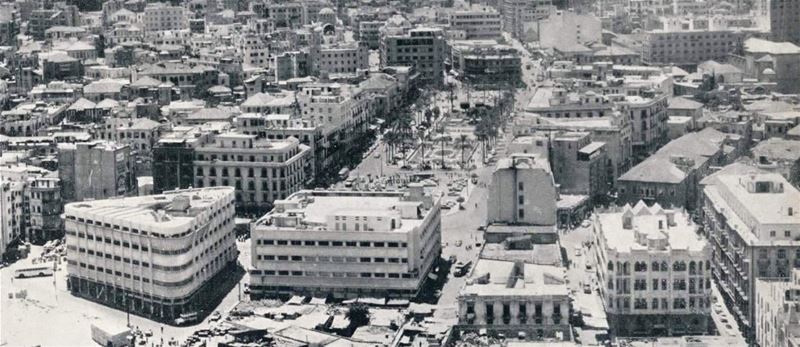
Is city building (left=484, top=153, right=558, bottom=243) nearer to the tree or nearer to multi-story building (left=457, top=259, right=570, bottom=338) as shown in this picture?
the tree

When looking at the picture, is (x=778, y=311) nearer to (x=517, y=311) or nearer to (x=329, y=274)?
(x=517, y=311)

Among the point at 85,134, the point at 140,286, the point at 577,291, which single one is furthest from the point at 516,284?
the point at 85,134

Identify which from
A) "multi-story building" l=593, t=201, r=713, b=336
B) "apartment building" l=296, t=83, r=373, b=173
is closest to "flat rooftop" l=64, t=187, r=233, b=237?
"multi-story building" l=593, t=201, r=713, b=336

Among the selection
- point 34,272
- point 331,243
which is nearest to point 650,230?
point 331,243

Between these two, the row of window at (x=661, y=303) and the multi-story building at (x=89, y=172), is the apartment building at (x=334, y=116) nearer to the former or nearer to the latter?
the multi-story building at (x=89, y=172)

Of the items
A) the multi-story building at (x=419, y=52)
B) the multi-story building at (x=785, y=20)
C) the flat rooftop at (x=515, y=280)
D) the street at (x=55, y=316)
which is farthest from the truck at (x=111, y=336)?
the multi-story building at (x=785, y=20)

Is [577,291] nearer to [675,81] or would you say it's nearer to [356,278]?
[356,278]
